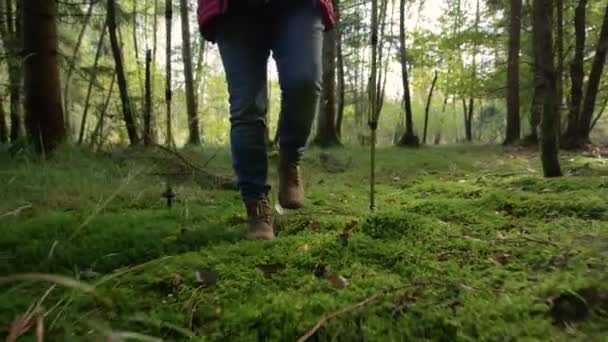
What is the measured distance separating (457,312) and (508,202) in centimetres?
133

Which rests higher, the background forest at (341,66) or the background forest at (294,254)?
the background forest at (341,66)

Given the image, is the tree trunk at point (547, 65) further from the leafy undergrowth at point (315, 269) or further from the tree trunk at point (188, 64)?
the tree trunk at point (188, 64)

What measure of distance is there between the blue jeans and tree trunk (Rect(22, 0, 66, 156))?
2.90 meters

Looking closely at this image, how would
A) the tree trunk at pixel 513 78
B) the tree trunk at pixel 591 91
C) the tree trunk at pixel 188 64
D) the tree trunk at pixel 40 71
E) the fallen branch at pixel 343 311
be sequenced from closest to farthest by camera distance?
the fallen branch at pixel 343 311, the tree trunk at pixel 40 71, the tree trunk at pixel 591 91, the tree trunk at pixel 513 78, the tree trunk at pixel 188 64

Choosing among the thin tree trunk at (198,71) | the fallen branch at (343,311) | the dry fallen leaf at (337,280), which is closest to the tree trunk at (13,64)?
the dry fallen leaf at (337,280)

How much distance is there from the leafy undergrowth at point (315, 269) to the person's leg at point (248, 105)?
0.18 metres

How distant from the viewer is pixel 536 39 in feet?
9.84

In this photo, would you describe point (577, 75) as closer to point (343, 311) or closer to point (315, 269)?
point (315, 269)

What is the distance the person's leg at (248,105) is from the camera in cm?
177

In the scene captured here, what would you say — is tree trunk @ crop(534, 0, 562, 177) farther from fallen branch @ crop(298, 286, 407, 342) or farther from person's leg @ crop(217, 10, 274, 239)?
fallen branch @ crop(298, 286, 407, 342)

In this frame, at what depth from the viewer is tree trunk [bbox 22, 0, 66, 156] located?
383 centimetres

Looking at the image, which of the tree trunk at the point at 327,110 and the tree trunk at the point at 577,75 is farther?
the tree trunk at the point at 327,110

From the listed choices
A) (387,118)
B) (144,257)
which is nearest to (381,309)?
(144,257)

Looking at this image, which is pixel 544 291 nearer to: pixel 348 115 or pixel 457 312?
pixel 457 312
